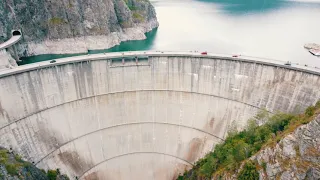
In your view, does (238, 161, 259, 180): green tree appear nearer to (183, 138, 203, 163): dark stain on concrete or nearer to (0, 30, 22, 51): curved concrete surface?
(183, 138, 203, 163): dark stain on concrete

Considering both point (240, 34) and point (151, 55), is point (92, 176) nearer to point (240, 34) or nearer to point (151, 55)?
point (151, 55)

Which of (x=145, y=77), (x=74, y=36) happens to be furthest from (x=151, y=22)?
(x=145, y=77)

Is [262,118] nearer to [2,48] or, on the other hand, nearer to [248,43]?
[248,43]

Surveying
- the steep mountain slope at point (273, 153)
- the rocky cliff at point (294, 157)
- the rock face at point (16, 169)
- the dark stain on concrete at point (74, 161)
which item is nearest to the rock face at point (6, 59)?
the dark stain on concrete at point (74, 161)

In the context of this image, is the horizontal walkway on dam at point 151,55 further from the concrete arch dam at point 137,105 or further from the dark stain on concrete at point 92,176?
the dark stain on concrete at point 92,176

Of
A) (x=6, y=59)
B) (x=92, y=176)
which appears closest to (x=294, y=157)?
(x=92, y=176)

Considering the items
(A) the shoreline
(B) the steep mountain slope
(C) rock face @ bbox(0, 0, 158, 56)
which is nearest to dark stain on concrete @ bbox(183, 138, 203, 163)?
(B) the steep mountain slope
